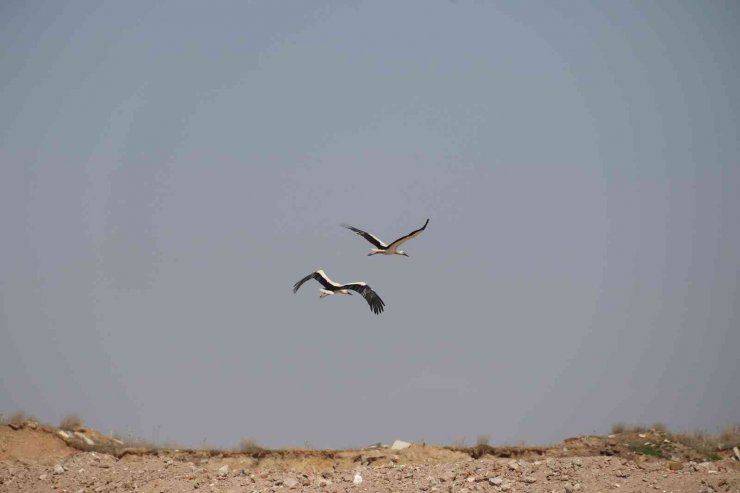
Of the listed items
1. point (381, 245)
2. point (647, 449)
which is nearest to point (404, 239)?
point (381, 245)

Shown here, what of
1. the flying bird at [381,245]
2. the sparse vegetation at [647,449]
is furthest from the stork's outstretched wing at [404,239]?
the sparse vegetation at [647,449]

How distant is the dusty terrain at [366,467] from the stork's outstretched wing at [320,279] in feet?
12.9

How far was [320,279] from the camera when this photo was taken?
2583cm

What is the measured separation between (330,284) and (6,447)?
857cm

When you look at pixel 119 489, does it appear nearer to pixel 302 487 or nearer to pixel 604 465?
pixel 302 487

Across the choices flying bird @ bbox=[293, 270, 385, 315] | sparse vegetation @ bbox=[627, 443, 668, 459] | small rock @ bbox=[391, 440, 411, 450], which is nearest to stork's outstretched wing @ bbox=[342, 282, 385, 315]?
flying bird @ bbox=[293, 270, 385, 315]

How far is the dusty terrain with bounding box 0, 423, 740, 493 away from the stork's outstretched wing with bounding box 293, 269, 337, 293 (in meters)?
3.93

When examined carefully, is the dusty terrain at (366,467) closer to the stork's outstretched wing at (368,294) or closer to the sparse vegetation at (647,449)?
the sparse vegetation at (647,449)

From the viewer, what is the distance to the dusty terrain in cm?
2139

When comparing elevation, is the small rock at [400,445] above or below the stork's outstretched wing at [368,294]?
below

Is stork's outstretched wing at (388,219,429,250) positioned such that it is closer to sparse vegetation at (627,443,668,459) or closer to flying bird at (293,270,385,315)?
flying bird at (293,270,385,315)

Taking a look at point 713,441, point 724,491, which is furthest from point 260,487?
point 713,441

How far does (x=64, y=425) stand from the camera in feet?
87.9

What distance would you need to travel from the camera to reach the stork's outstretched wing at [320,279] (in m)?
25.6
